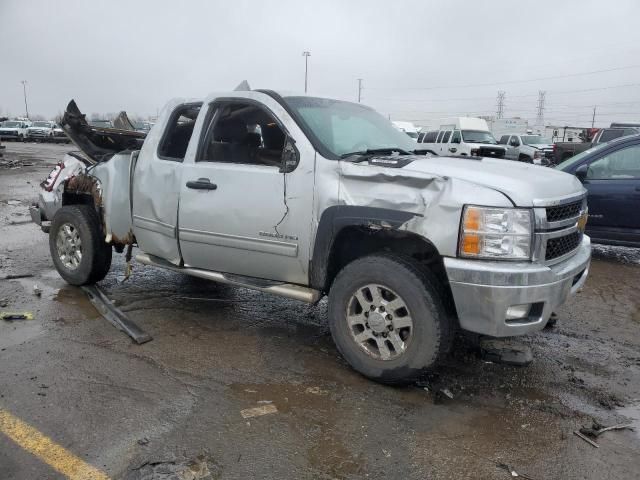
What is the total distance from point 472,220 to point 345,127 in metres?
1.48

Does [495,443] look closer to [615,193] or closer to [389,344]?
[389,344]

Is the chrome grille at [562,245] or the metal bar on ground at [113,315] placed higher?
the chrome grille at [562,245]

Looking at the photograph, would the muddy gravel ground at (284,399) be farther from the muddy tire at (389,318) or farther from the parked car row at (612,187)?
the parked car row at (612,187)

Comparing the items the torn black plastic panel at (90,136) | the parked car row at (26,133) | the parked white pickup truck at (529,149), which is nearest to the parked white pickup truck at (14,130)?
the parked car row at (26,133)

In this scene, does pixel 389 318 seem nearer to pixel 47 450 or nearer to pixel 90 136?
pixel 47 450

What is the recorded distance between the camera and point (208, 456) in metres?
2.68

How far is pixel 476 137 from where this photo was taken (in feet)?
71.0

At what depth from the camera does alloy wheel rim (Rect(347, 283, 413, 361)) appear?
3.32 metres

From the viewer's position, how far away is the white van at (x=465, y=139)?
19.4m

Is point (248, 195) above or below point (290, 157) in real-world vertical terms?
below

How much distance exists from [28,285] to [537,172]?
16.5 feet

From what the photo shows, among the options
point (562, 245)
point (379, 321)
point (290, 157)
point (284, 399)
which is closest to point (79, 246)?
point (290, 157)

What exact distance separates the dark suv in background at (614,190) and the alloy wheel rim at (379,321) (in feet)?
15.6

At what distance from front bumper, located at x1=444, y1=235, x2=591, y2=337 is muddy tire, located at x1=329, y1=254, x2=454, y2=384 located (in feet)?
0.60
